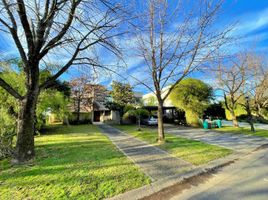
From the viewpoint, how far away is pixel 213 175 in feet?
15.5

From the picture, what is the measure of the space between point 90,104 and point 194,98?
62.6ft

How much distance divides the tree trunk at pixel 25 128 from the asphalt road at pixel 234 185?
493 cm

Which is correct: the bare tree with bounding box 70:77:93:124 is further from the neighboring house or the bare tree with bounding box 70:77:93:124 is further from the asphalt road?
the asphalt road

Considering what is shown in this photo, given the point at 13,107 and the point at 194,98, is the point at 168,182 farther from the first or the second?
the point at 194,98

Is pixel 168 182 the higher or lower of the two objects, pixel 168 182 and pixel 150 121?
the lower

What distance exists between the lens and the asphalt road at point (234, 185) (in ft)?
11.5

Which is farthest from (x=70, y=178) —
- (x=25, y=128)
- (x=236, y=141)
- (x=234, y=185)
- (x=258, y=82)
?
(x=258, y=82)

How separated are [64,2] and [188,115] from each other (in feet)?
58.7

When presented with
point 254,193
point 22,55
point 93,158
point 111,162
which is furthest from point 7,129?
point 254,193

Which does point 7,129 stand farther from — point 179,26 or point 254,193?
point 179,26

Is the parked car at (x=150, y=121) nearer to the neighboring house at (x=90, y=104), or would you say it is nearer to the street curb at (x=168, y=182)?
the neighboring house at (x=90, y=104)

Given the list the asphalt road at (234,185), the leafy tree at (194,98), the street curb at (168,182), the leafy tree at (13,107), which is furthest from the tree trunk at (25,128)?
the leafy tree at (194,98)

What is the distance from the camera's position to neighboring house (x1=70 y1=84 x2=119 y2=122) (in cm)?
2994

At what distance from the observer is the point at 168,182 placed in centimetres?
413
